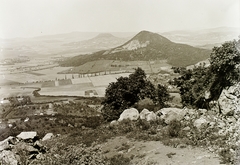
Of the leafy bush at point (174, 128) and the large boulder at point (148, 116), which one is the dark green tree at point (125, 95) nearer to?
the large boulder at point (148, 116)

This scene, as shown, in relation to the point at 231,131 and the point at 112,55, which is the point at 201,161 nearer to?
the point at 231,131

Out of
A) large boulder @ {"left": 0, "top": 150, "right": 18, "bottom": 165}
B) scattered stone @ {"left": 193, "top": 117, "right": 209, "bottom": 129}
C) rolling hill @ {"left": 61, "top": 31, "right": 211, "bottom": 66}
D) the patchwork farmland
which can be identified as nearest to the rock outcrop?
large boulder @ {"left": 0, "top": 150, "right": 18, "bottom": 165}

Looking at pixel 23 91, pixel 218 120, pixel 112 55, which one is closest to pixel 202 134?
pixel 218 120

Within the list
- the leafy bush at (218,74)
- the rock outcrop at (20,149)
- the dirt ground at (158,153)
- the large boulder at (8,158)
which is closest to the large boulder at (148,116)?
the dirt ground at (158,153)

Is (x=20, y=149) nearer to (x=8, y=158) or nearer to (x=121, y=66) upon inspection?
(x=8, y=158)

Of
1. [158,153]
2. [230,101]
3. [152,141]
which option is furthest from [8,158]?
[230,101]
